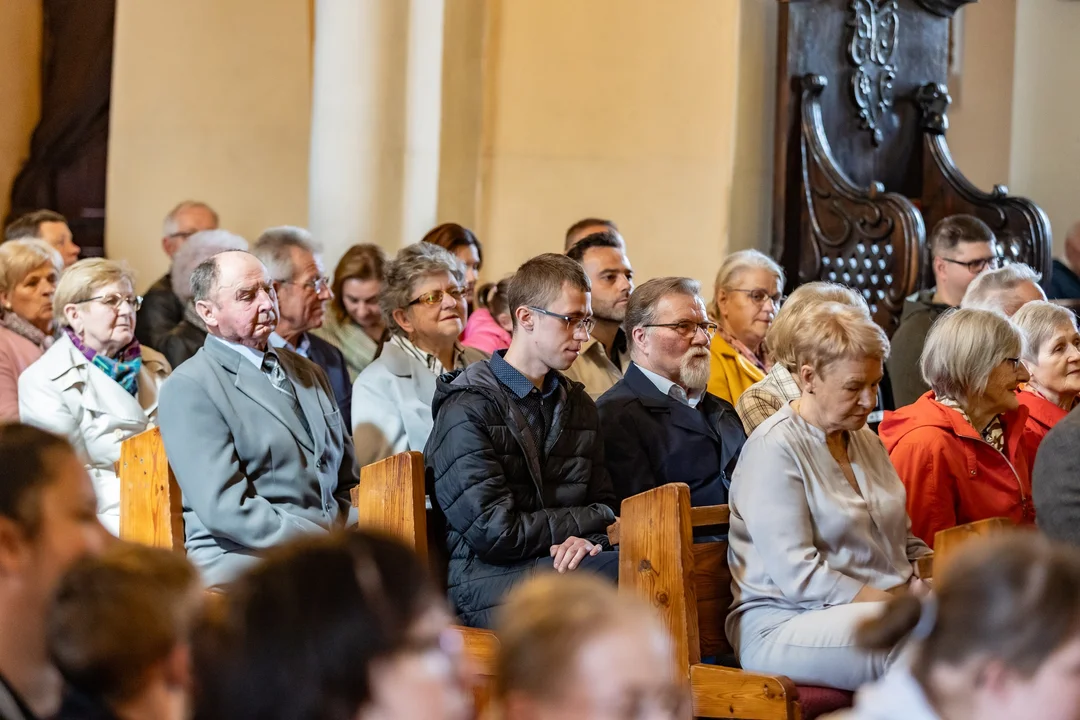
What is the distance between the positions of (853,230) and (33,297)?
11.5 ft

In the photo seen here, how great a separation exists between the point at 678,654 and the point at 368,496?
816 mm

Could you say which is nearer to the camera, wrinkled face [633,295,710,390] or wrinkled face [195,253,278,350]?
wrinkled face [195,253,278,350]

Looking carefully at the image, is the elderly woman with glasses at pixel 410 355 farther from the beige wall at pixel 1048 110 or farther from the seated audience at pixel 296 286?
the beige wall at pixel 1048 110

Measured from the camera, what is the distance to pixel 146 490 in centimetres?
357

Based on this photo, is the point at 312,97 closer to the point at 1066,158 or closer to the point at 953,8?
the point at 953,8

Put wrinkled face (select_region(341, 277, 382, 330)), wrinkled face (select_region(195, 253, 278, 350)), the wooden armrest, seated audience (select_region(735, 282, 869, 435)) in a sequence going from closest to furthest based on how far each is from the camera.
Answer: the wooden armrest
wrinkled face (select_region(195, 253, 278, 350))
seated audience (select_region(735, 282, 869, 435))
wrinkled face (select_region(341, 277, 382, 330))

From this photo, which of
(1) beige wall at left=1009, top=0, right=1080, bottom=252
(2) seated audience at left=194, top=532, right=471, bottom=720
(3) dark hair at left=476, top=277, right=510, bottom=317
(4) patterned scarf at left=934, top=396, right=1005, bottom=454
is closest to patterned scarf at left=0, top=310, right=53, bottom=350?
(3) dark hair at left=476, top=277, right=510, bottom=317

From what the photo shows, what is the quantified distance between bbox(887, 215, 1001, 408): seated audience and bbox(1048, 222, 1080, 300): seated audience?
1883mm

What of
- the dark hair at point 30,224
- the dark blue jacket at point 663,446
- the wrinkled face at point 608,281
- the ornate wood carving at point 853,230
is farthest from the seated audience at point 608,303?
the dark hair at point 30,224

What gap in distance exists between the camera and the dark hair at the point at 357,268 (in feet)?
17.7

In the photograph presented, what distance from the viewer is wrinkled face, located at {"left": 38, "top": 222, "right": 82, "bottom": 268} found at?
5.96 m

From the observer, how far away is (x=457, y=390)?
355 cm

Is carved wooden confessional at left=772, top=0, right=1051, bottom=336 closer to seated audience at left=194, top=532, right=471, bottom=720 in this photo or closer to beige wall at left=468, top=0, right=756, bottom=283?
beige wall at left=468, top=0, right=756, bottom=283

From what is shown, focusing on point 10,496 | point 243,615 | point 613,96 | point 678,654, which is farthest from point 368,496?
point 613,96
